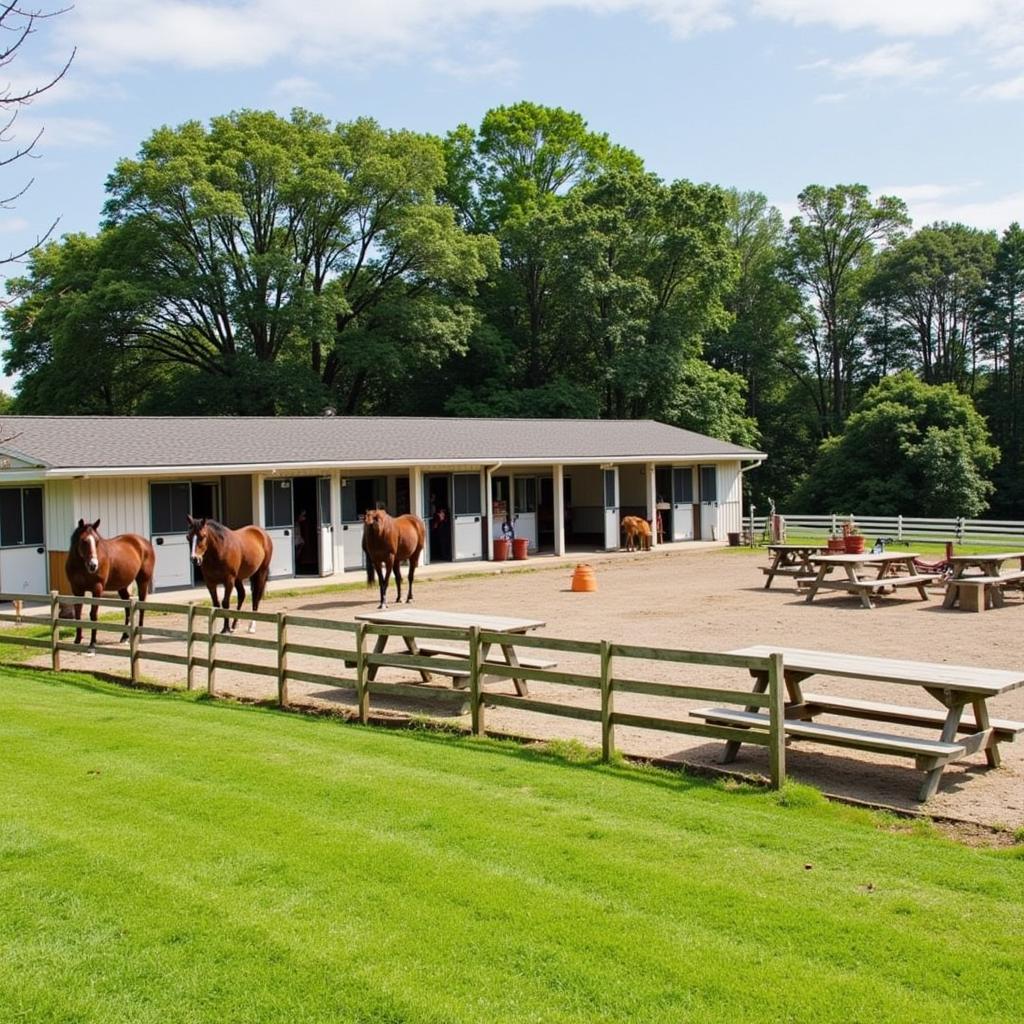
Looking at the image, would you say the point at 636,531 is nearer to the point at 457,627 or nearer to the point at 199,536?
the point at 199,536

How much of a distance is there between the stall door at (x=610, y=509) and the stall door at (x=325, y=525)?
954 cm

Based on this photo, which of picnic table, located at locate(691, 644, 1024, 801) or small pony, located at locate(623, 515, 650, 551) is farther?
small pony, located at locate(623, 515, 650, 551)

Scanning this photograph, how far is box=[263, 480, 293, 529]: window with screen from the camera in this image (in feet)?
77.5

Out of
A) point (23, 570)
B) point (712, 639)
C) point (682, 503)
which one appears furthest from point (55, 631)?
point (682, 503)

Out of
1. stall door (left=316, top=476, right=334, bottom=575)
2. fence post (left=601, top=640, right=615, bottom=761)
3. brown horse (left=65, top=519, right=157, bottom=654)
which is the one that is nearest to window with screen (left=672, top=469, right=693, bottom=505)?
stall door (left=316, top=476, right=334, bottom=575)

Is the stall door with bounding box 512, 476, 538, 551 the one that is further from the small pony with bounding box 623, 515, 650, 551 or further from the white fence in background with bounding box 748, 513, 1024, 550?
the white fence in background with bounding box 748, 513, 1024, 550

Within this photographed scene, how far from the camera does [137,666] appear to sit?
12898 mm

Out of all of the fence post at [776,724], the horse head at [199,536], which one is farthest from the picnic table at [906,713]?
the horse head at [199,536]

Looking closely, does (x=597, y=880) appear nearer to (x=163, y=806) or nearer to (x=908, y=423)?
(x=163, y=806)

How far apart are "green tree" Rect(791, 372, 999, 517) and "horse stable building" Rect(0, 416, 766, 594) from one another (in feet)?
32.8

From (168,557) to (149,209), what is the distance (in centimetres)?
2210

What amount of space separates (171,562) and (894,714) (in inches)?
644

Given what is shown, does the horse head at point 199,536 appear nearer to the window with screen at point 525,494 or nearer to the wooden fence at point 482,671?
the wooden fence at point 482,671

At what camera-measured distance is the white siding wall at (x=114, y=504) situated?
67.2 ft
